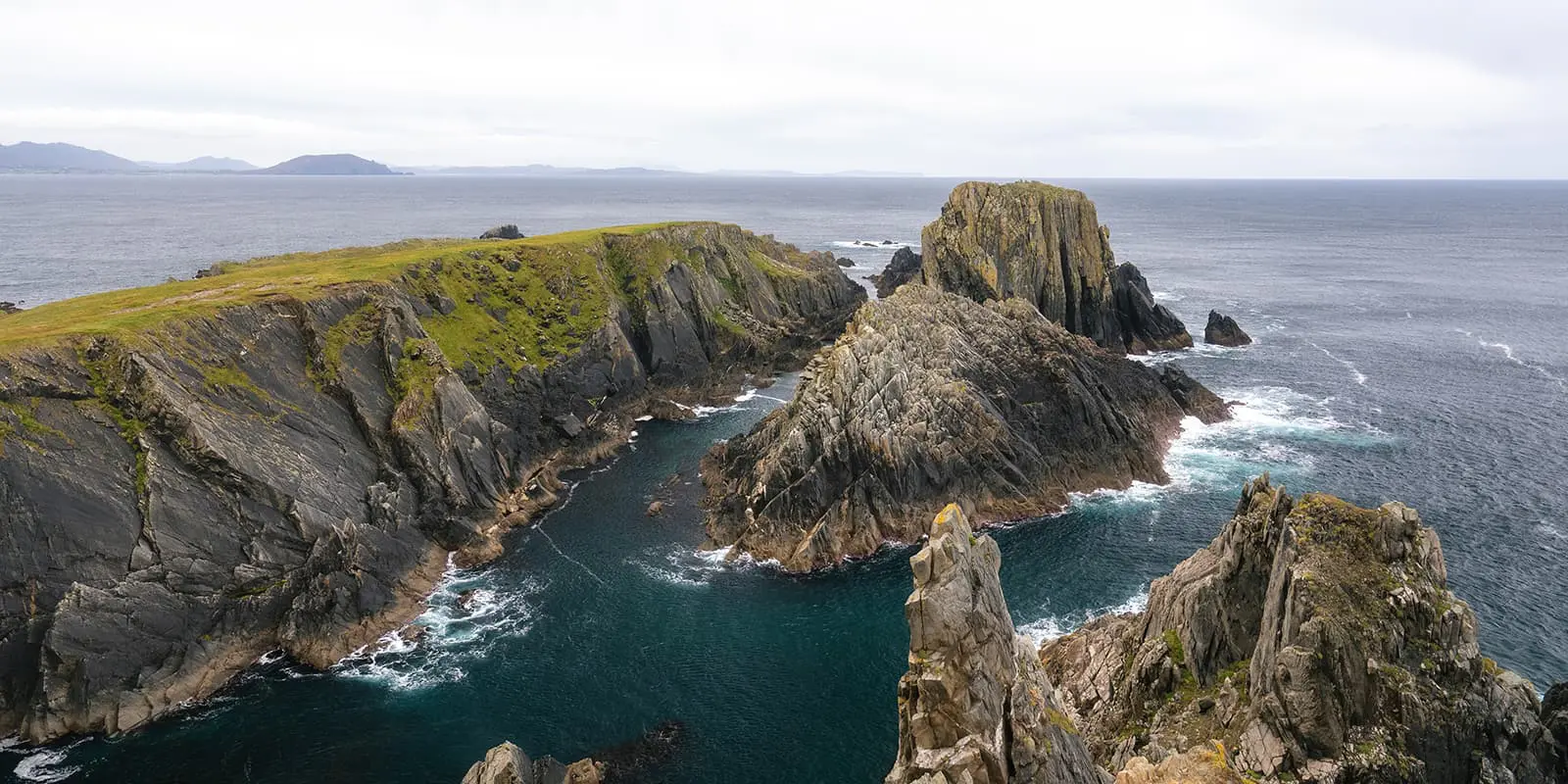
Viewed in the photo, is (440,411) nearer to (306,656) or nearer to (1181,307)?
(306,656)

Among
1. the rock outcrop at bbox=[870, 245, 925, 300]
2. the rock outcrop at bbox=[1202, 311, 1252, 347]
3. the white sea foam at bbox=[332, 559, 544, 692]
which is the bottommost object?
the white sea foam at bbox=[332, 559, 544, 692]

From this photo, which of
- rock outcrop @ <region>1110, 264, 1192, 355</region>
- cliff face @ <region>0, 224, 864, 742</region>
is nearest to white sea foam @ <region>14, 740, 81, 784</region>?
cliff face @ <region>0, 224, 864, 742</region>

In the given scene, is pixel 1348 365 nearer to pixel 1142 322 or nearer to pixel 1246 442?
pixel 1142 322

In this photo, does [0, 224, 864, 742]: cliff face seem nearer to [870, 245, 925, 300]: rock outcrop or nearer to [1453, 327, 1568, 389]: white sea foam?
[870, 245, 925, 300]: rock outcrop

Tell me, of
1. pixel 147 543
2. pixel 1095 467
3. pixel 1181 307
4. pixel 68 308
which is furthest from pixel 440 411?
pixel 1181 307

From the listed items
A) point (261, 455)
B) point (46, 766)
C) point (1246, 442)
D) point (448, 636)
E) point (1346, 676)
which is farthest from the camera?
point (1246, 442)

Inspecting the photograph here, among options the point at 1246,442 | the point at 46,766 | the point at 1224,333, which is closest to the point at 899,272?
the point at 1224,333

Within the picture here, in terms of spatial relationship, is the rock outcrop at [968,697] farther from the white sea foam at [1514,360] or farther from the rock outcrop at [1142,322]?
the white sea foam at [1514,360]

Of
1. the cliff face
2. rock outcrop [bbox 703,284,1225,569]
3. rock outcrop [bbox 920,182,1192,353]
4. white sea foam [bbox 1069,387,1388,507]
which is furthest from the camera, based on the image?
rock outcrop [bbox 920,182,1192,353]
